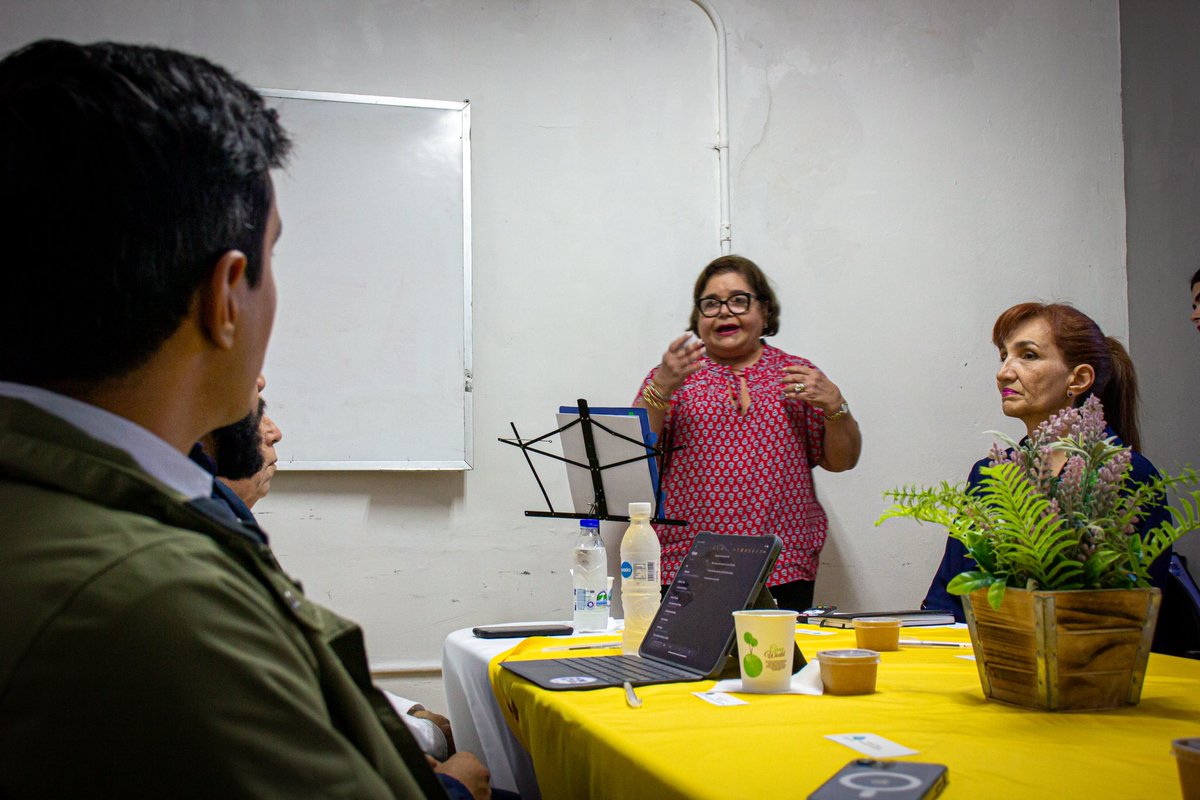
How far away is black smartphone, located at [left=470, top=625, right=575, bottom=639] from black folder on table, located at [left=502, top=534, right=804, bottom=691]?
373 mm

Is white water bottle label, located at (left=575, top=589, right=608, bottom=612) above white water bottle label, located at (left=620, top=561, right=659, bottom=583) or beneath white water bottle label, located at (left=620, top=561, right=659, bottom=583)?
beneath

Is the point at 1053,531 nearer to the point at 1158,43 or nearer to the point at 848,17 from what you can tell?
the point at 848,17

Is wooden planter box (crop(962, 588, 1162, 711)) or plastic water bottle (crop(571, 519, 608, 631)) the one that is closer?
wooden planter box (crop(962, 588, 1162, 711))

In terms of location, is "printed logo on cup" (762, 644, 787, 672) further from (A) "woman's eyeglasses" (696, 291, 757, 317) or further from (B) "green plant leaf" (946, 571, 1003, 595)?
(A) "woman's eyeglasses" (696, 291, 757, 317)

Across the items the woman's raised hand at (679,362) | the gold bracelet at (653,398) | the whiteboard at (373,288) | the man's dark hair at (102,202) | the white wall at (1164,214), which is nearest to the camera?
the man's dark hair at (102,202)

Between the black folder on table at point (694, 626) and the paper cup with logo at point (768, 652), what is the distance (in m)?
0.09

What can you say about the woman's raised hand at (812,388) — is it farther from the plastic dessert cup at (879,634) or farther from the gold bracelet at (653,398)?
the plastic dessert cup at (879,634)

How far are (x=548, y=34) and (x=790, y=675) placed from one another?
2.70m

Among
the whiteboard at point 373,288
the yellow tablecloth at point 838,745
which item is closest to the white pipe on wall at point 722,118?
the whiteboard at point 373,288

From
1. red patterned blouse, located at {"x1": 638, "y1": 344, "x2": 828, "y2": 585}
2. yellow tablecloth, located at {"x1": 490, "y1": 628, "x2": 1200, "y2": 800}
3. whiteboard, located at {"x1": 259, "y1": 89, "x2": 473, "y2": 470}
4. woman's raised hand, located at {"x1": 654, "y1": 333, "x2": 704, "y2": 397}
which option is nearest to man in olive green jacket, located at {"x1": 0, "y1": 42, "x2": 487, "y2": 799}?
yellow tablecloth, located at {"x1": 490, "y1": 628, "x2": 1200, "y2": 800}

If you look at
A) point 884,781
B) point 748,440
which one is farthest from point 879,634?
point 748,440

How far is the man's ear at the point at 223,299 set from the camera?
0.69m

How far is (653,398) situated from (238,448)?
125cm

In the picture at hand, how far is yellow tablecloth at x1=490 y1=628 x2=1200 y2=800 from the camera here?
814mm
